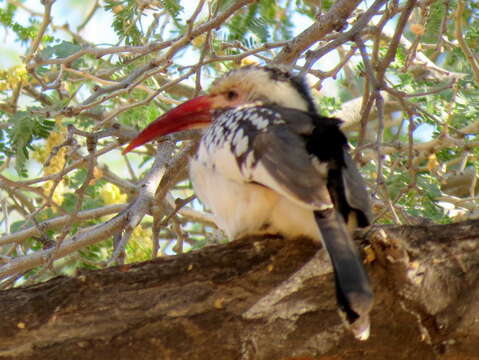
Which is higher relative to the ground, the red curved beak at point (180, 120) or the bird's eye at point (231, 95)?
the bird's eye at point (231, 95)

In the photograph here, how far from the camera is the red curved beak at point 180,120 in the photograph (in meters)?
3.71

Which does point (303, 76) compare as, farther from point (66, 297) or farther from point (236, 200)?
point (66, 297)

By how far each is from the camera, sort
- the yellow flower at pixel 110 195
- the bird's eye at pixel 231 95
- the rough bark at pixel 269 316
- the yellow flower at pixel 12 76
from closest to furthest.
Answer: the rough bark at pixel 269 316 < the bird's eye at pixel 231 95 < the yellow flower at pixel 12 76 < the yellow flower at pixel 110 195

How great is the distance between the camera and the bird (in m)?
2.41

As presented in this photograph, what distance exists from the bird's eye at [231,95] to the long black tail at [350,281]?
1.48 meters

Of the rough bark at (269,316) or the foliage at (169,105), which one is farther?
the foliage at (169,105)

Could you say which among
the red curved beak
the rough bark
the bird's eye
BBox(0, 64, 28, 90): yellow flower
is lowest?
the rough bark

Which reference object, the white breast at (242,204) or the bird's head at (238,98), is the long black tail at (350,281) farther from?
the bird's head at (238,98)

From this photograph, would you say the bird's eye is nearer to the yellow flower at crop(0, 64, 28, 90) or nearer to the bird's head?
the bird's head

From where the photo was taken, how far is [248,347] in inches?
100

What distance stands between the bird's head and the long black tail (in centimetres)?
129

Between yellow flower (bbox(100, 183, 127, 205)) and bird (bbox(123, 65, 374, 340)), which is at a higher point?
yellow flower (bbox(100, 183, 127, 205))

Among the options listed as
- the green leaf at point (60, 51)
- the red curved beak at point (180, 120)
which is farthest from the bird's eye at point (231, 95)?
the green leaf at point (60, 51)

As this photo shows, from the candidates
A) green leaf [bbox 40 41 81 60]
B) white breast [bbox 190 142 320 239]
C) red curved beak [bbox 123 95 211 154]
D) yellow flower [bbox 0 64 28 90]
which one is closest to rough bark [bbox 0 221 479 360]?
white breast [bbox 190 142 320 239]
